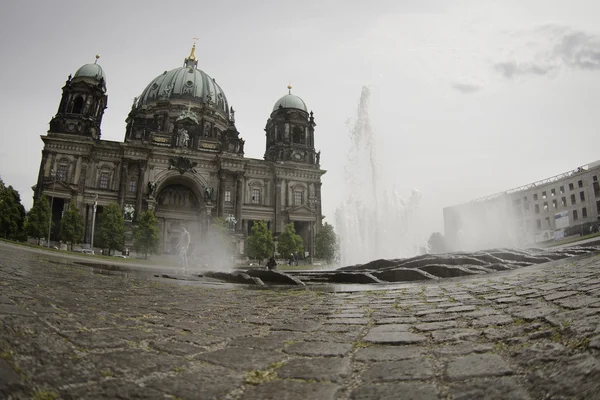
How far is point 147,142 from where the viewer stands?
50219mm

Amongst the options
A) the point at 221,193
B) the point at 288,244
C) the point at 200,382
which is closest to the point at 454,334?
the point at 200,382

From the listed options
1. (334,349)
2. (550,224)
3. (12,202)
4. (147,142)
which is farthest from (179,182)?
(550,224)

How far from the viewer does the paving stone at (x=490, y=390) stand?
5.14 ft

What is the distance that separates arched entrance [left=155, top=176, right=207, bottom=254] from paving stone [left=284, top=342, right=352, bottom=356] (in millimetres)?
47010

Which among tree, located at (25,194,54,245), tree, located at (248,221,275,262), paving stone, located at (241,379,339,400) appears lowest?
paving stone, located at (241,379,339,400)

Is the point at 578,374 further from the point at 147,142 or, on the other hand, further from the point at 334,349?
the point at 147,142

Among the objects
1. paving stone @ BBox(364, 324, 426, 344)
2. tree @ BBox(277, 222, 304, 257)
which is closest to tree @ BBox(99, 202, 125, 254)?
tree @ BBox(277, 222, 304, 257)

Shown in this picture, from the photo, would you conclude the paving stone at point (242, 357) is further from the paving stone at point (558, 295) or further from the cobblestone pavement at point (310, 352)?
the paving stone at point (558, 295)

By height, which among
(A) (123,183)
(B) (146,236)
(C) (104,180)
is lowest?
(B) (146,236)

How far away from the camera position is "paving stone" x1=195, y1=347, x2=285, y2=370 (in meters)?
2.23

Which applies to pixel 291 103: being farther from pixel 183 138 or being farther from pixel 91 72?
pixel 91 72

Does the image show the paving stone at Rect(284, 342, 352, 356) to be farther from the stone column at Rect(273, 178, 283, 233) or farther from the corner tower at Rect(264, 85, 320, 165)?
the corner tower at Rect(264, 85, 320, 165)

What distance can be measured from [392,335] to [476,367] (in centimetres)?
102

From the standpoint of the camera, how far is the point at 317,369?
215 cm
